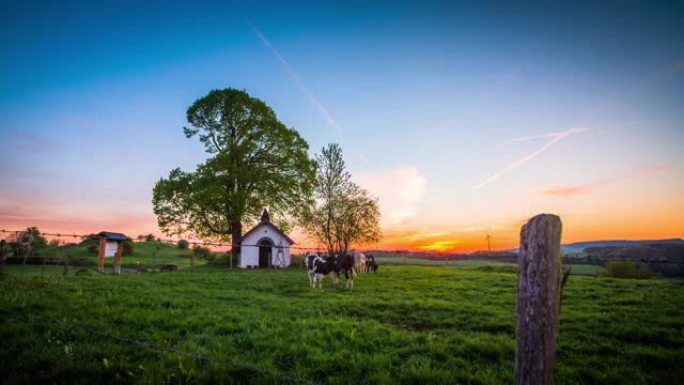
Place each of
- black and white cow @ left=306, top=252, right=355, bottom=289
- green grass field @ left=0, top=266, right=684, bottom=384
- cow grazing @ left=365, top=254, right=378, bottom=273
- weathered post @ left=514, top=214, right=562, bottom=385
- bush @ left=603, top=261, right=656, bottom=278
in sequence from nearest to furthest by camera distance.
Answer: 1. weathered post @ left=514, top=214, right=562, bottom=385
2. green grass field @ left=0, top=266, right=684, bottom=384
3. black and white cow @ left=306, top=252, right=355, bottom=289
4. bush @ left=603, top=261, right=656, bottom=278
5. cow grazing @ left=365, top=254, right=378, bottom=273

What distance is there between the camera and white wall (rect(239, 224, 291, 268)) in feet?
102

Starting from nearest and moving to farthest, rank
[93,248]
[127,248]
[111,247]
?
[111,247] → [93,248] → [127,248]

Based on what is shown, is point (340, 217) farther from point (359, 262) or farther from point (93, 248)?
point (93, 248)

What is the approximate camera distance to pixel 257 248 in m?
32.0

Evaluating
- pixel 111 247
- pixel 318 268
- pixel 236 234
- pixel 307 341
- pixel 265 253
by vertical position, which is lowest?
pixel 307 341

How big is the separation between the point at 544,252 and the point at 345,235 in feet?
103

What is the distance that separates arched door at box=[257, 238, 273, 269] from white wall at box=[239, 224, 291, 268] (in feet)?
0.99

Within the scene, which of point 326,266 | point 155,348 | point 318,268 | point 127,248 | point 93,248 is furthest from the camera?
point 127,248

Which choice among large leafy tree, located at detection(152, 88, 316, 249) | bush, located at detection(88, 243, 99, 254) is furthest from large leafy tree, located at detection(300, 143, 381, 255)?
bush, located at detection(88, 243, 99, 254)

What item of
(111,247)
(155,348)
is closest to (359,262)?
(155,348)

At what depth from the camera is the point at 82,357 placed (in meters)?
5.09

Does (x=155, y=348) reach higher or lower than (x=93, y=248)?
lower

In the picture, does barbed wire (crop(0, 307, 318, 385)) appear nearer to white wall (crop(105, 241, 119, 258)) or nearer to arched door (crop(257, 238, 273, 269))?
arched door (crop(257, 238, 273, 269))

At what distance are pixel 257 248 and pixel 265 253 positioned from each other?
51.1 inches
